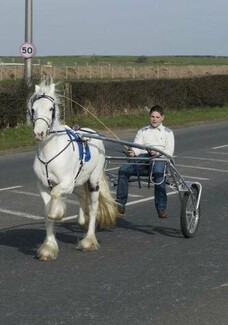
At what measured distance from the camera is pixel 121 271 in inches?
314

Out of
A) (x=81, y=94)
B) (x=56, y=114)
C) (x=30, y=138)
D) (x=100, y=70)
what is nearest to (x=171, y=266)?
(x=56, y=114)

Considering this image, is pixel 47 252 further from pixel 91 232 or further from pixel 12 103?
pixel 12 103

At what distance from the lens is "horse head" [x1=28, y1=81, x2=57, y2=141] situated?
809 cm

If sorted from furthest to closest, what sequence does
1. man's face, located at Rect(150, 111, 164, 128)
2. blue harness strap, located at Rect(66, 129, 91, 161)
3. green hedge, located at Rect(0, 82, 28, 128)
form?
green hedge, located at Rect(0, 82, 28, 128)
man's face, located at Rect(150, 111, 164, 128)
blue harness strap, located at Rect(66, 129, 91, 161)

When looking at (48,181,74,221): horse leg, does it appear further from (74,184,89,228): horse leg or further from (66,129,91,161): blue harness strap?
(74,184,89,228): horse leg

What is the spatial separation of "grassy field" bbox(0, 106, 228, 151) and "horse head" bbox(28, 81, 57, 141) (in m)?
8.18

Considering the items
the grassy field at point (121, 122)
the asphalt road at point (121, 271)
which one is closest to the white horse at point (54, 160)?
the asphalt road at point (121, 271)

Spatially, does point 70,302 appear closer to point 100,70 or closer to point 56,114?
point 56,114

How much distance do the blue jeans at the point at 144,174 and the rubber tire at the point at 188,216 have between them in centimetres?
37

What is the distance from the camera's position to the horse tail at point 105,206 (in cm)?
955

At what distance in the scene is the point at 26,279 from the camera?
7.59 meters
